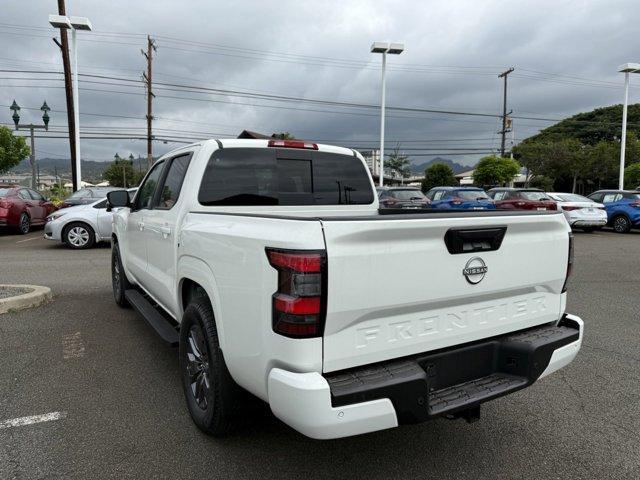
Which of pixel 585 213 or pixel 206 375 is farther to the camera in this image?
pixel 585 213

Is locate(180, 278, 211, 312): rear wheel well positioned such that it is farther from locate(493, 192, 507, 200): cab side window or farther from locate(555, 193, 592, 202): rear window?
locate(555, 193, 592, 202): rear window

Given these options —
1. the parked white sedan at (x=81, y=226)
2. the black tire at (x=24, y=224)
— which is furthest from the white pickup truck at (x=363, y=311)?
the black tire at (x=24, y=224)

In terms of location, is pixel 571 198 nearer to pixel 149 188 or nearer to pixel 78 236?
pixel 78 236

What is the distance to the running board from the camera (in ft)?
11.8

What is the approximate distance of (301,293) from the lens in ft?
7.00

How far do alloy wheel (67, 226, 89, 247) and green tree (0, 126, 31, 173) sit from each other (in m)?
22.8

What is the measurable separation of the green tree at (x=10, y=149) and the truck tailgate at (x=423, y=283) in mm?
34336

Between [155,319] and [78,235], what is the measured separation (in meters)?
9.31

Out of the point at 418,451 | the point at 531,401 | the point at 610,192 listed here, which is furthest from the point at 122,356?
the point at 610,192

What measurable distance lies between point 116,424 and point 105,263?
7.46 m

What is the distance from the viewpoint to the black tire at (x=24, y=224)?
15.3 m

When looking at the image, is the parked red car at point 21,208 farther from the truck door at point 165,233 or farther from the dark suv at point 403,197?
the truck door at point 165,233

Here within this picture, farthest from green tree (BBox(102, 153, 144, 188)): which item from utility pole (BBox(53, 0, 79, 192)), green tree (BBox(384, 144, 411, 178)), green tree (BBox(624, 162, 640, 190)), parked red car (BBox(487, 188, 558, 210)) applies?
parked red car (BBox(487, 188, 558, 210))

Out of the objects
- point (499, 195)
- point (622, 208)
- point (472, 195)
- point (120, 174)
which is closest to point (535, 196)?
point (499, 195)
